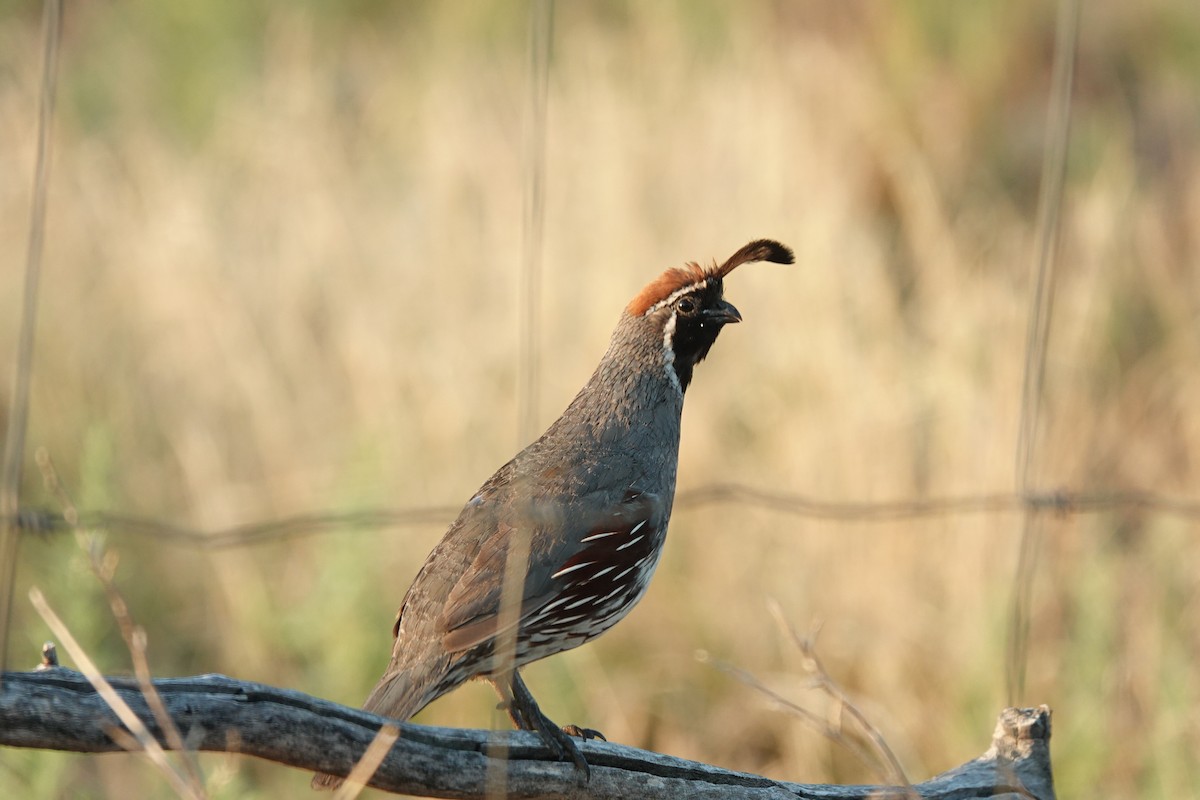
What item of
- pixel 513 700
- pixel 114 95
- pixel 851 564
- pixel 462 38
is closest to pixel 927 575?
pixel 851 564

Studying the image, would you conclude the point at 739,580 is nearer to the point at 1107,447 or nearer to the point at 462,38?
the point at 1107,447

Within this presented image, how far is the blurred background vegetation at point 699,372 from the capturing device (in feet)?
17.8

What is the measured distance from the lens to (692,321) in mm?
3598

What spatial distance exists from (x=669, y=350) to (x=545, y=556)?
28.5 inches

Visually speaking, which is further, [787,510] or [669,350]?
[787,510]

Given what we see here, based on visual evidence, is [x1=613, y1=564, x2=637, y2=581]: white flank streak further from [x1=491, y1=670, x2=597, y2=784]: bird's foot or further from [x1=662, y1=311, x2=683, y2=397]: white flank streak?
[x1=662, y1=311, x2=683, y2=397]: white flank streak

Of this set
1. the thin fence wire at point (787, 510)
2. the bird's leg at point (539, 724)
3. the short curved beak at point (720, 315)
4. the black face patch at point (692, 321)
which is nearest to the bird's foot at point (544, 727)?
the bird's leg at point (539, 724)

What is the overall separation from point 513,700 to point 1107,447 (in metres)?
4.11

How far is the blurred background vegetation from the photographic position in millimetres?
5414

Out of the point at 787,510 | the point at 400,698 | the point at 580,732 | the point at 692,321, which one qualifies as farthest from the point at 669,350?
the point at 787,510

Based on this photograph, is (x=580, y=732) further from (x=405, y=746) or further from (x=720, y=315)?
(x=720, y=315)

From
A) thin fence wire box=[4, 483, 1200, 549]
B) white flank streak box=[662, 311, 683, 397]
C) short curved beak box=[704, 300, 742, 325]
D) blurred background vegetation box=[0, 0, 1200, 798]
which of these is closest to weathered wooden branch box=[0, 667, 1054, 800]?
thin fence wire box=[4, 483, 1200, 549]

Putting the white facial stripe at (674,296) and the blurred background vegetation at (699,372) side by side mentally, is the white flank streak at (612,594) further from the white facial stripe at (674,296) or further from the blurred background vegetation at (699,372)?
the blurred background vegetation at (699,372)

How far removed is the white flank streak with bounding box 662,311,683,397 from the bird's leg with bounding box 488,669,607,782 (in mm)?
854
